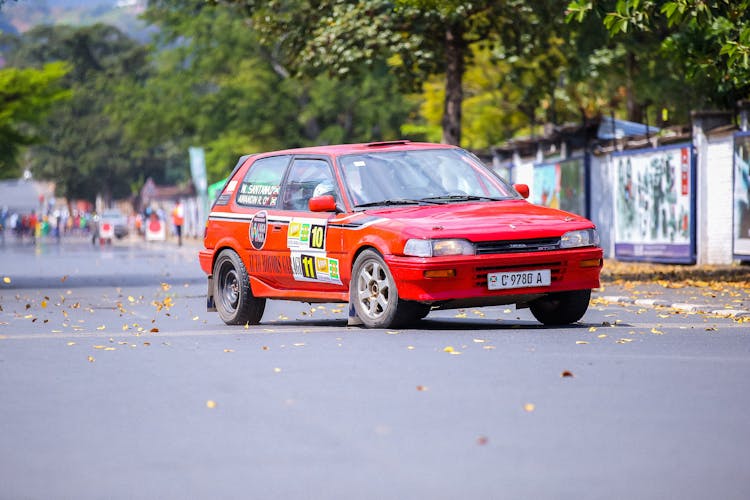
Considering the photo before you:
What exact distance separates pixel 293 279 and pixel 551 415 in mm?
7029

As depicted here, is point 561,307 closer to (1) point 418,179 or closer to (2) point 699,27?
(1) point 418,179

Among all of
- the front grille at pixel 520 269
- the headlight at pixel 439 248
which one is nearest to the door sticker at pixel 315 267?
the headlight at pixel 439 248

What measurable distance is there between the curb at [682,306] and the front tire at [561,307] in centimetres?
179

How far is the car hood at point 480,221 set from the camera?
13109mm

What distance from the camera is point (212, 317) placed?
17062 millimetres

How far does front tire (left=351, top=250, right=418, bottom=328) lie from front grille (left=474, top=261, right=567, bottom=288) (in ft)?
2.18

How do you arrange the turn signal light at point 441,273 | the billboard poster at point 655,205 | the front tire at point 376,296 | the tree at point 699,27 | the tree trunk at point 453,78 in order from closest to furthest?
the turn signal light at point 441,273, the front tire at point 376,296, the tree at point 699,27, the billboard poster at point 655,205, the tree trunk at point 453,78

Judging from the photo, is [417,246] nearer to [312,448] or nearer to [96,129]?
[312,448]

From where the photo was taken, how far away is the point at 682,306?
54.1 feet

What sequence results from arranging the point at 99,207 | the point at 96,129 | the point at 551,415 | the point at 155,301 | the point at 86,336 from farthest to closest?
the point at 99,207 → the point at 96,129 → the point at 155,301 → the point at 86,336 → the point at 551,415

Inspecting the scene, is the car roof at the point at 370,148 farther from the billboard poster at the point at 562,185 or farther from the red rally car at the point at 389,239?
the billboard poster at the point at 562,185

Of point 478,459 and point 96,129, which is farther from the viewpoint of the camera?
point 96,129

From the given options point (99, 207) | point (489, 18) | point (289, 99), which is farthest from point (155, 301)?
point (99, 207)

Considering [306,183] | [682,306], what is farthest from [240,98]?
[306,183]
